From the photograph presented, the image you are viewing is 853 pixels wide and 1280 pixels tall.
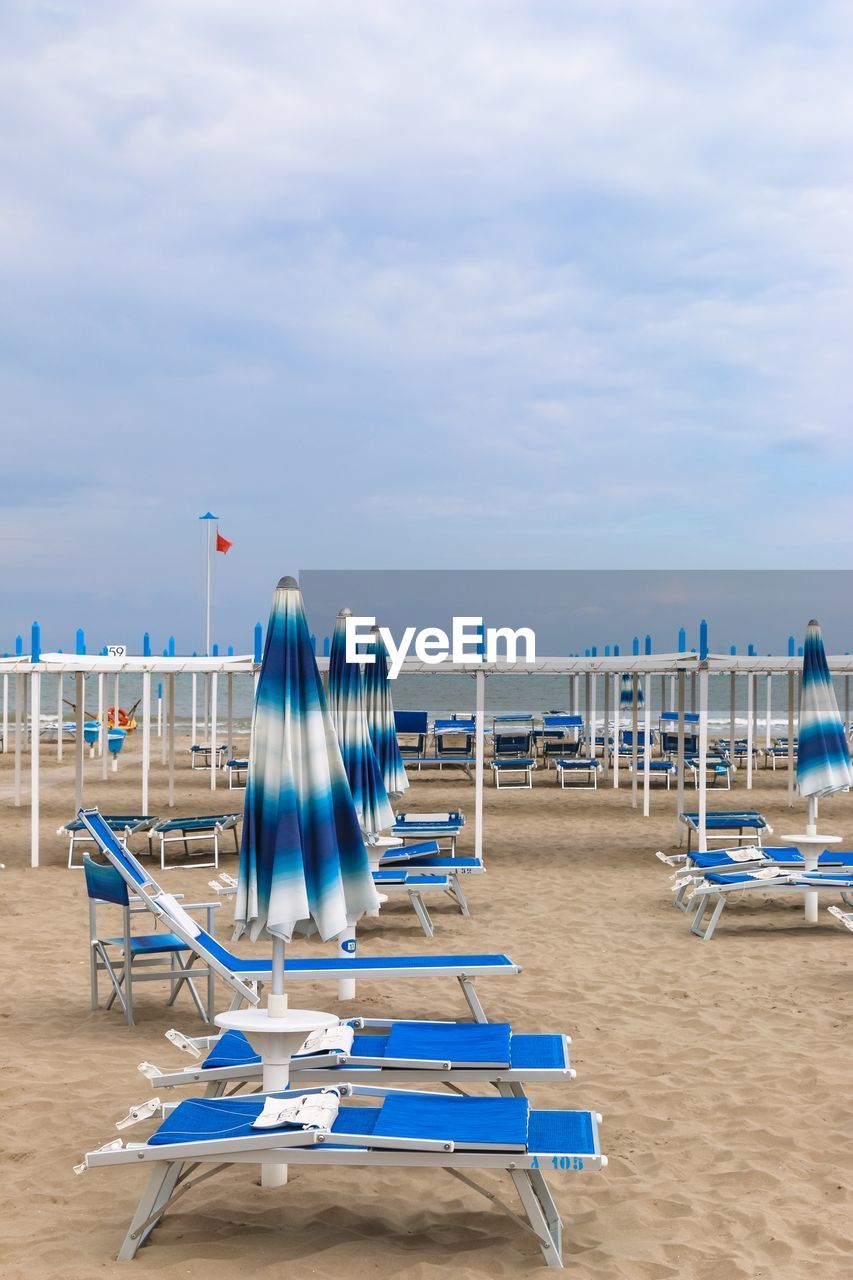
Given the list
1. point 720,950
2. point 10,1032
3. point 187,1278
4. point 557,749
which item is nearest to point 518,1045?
point 187,1278

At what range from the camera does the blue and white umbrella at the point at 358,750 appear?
290 inches

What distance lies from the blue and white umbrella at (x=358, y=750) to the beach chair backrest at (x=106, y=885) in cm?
164

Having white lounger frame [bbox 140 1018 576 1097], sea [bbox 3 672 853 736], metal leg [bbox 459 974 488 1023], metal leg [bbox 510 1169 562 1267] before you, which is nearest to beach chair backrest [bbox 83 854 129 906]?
metal leg [bbox 459 974 488 1023]

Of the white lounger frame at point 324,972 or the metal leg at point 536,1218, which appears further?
the white lounger frame at point 324,972

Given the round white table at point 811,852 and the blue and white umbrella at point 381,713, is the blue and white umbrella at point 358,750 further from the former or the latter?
the round white table at point 811,852

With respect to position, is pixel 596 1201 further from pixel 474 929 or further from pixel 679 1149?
pixel 474 929

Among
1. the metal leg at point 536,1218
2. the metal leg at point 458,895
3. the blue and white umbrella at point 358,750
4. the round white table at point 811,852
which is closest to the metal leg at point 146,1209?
the metal leg at point 536,1218

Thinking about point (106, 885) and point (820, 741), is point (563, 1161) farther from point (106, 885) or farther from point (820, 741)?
point (820, 741)

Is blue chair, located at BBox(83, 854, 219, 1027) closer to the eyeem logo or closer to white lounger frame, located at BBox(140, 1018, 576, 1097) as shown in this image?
white lounger frame, located at BBox(140, 1018, 576, 1097)

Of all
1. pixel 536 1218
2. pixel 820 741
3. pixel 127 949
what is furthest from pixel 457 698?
pixel 536 1218

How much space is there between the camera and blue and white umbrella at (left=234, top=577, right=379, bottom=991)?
374cm

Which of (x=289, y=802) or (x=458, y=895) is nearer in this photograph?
(x=289, y=802)

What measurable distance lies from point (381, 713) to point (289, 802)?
5565 millimetres

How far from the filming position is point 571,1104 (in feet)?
15.5
